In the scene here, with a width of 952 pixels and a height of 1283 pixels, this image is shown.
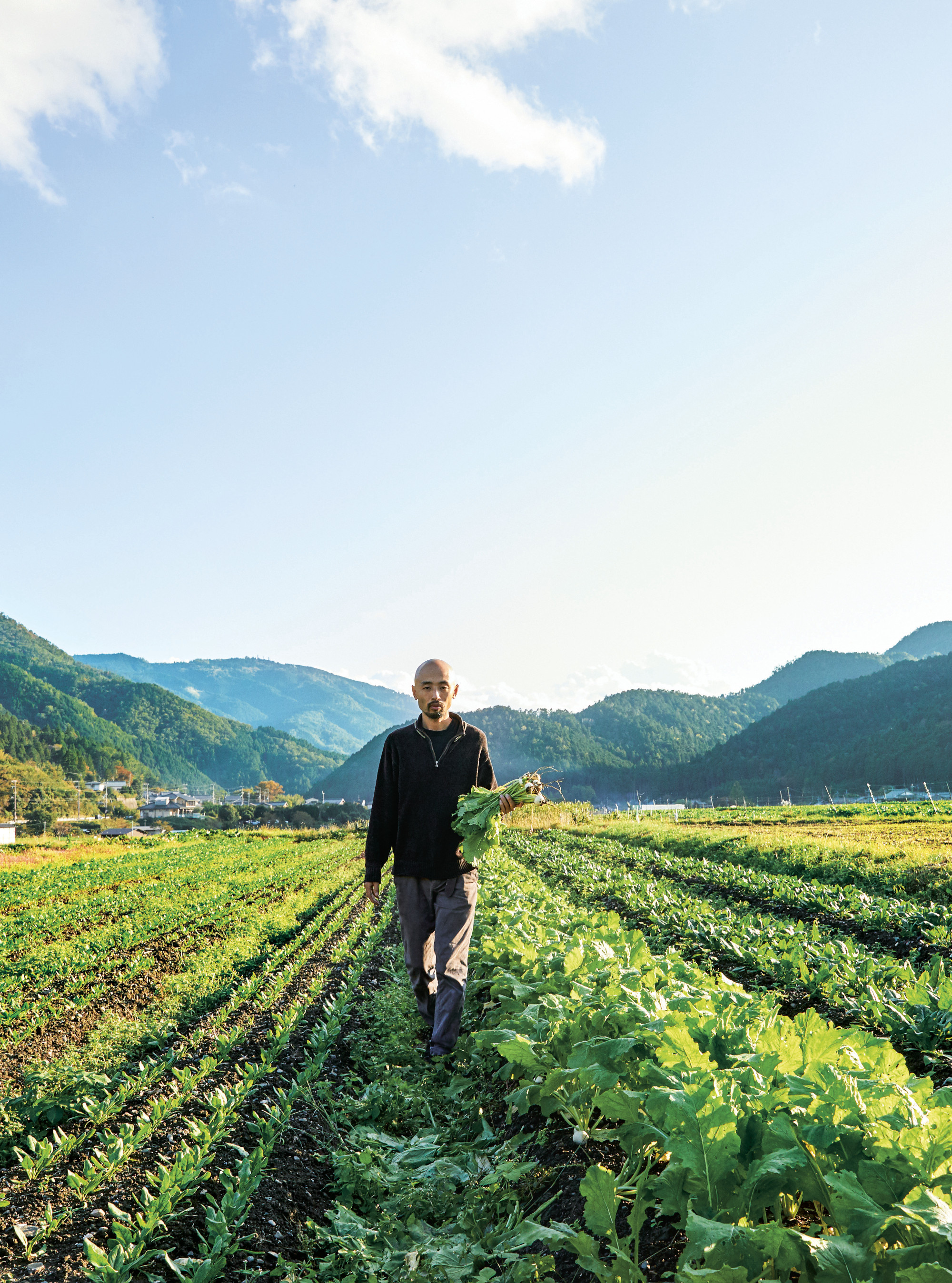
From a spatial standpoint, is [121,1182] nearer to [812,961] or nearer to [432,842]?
[432,842]

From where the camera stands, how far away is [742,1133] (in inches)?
75.8

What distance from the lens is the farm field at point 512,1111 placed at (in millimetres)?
1797

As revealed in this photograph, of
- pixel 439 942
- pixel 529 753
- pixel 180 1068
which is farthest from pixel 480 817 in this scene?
pixel 529 753

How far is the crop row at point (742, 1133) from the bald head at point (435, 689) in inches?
78.4

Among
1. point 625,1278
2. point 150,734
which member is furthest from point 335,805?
point 150,734

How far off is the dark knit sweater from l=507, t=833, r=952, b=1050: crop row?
2.73 metres

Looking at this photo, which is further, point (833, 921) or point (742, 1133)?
point (833, 921)

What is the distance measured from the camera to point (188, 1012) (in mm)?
6930

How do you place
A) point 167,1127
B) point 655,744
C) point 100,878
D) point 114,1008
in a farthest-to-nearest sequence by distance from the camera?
1. point 655,744
2. point 100,878
3. point 114,1008
4. point 167,1127

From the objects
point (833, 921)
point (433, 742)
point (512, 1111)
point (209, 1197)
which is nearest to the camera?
point (209, 1197)

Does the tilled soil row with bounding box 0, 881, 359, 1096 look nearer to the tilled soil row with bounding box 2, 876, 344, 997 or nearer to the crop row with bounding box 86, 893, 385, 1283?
the tilled soil row with bounding box 2, 876, 344, 997

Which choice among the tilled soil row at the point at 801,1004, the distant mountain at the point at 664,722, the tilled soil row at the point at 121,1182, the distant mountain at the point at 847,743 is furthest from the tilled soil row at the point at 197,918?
the distant mountain at the point at 664,722

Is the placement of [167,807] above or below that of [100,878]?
below

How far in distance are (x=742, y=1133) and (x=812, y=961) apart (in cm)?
545
